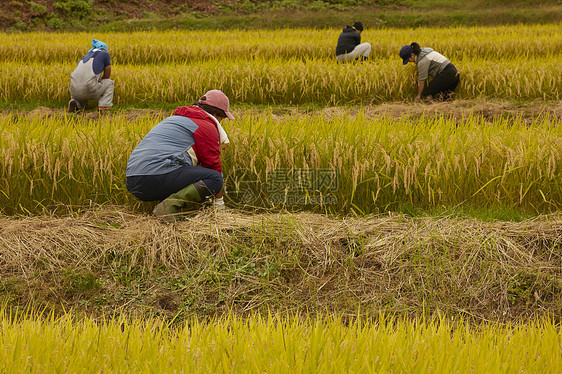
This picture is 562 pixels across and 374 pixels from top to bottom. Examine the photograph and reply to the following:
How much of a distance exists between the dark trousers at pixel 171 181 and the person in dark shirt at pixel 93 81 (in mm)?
3733

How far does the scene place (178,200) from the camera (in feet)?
11.3

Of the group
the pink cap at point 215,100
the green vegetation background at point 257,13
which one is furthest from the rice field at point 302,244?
the green vegetation background at point 257,13

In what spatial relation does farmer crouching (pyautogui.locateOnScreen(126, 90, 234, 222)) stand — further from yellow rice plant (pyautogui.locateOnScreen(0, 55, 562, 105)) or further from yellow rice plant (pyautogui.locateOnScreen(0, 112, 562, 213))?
yellow rice plant (pyautogui.locateOnScreen(0, 55, 562, 105))

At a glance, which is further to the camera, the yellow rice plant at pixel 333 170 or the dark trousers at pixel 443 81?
the dark trousers at pixel 443 81

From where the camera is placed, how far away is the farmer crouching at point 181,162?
11.2 ft

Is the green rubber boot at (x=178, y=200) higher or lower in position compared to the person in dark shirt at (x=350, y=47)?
lower

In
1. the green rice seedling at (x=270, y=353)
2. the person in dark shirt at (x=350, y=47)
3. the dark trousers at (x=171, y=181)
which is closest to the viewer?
the green rice seedling at (x=270, y=353)

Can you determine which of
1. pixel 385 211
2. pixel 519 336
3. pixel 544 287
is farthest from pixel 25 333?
pixel 544 287

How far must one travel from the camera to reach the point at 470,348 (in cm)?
176

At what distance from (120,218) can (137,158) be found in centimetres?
48

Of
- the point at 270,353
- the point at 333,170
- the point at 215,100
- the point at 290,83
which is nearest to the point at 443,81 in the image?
the point at 290,83

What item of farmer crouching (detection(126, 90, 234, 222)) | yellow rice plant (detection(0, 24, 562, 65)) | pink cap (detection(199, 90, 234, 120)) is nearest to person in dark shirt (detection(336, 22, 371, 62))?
yellow rice plant (detection(0, 24, 562, 65))

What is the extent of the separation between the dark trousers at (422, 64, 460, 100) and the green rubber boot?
483 cm

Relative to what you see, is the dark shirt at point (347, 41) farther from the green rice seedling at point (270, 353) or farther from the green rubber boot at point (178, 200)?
the green rice seedling at point (270, 353)
